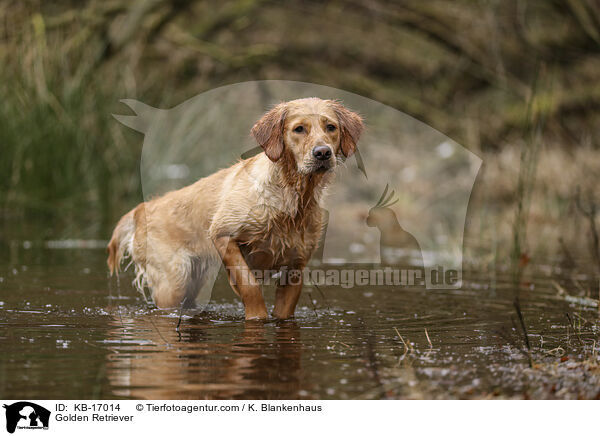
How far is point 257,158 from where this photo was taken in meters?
5.83

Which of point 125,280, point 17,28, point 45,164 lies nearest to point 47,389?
point 125,280

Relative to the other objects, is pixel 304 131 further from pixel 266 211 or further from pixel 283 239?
pixel 283 239

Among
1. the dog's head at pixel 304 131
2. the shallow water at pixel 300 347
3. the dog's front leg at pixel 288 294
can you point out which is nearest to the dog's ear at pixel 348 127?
the dog's head at pixel 304 131

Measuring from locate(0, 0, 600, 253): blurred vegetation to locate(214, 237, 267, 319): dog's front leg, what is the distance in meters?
Result: 4.74

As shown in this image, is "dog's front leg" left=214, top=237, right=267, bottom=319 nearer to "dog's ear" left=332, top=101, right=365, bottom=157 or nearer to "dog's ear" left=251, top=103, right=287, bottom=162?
"dog's ear" left=251, top=103, right=287, bottom=162

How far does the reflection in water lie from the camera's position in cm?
348

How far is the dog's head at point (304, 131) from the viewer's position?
5.25m

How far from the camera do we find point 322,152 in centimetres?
514

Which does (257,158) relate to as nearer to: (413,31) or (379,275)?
(379,275)

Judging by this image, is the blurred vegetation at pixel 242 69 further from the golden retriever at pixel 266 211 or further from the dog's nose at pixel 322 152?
the dog's nose at pixel 322 152

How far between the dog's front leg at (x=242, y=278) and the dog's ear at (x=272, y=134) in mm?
686
